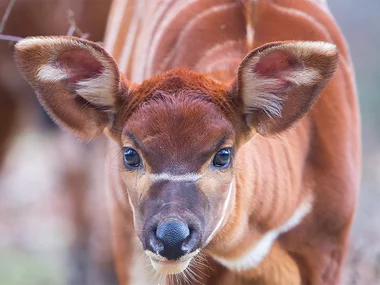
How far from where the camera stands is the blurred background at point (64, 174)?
3604 millimetres

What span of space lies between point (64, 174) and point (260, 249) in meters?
1.90

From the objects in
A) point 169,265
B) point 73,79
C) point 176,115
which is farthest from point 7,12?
point 169,265

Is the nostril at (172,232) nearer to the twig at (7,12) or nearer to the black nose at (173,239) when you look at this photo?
the black nose at (173,239)

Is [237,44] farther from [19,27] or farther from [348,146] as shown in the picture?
[19,27]

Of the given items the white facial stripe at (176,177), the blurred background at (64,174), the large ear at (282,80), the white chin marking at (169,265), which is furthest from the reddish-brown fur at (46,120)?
the white chin marking at (169,265)

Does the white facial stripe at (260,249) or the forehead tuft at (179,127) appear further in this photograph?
the white facial stripe at (260,249)

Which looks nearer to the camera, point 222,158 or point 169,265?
point 169,265

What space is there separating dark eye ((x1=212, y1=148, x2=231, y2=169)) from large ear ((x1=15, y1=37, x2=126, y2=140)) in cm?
44

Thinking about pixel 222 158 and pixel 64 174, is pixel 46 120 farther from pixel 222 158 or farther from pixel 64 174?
pixel 222 158

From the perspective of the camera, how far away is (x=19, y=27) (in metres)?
3.67

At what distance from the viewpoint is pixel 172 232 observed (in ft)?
6.53

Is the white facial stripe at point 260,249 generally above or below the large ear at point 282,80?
below

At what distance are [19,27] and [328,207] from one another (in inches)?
75.7

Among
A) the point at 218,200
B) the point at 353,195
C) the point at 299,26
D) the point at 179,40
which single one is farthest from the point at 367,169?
the point at 218,200
